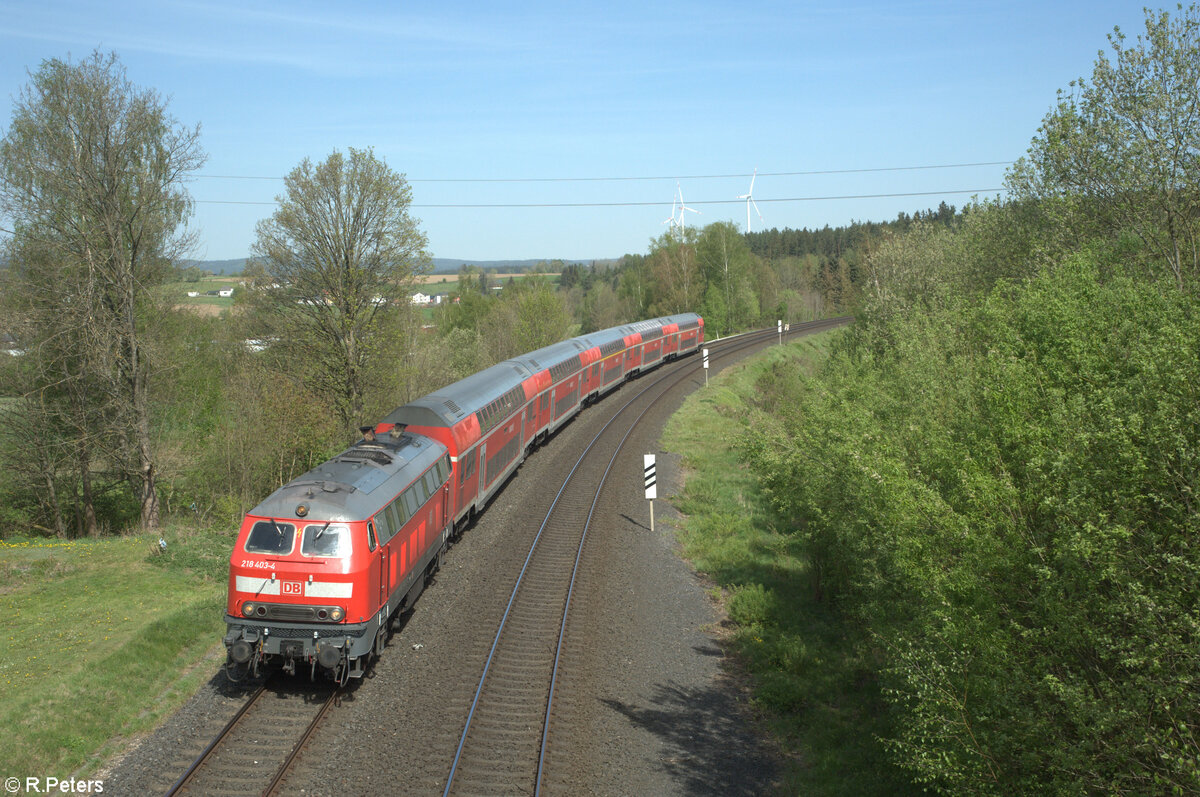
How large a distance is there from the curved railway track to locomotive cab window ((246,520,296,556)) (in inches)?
99.1

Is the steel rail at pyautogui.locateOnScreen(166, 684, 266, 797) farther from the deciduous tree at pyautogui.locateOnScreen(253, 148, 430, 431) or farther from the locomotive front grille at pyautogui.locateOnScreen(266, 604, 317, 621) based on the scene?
the deciduous tree at pyautogui.locateOnScreen(253, 148, 430, 431)

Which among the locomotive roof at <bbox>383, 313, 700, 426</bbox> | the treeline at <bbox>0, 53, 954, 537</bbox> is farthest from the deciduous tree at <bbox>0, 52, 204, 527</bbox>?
the locomotive roof at <bbox>383, 313, 700, 426</bbox>

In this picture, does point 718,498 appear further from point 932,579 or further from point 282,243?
point 282,243

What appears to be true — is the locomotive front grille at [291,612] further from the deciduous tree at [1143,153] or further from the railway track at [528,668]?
the deciduous tree at [1143,153]

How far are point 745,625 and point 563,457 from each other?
15778 mm

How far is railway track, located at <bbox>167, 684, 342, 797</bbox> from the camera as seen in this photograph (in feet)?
35.4

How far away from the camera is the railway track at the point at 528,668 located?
11.6 metres

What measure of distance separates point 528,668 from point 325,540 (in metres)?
4.66

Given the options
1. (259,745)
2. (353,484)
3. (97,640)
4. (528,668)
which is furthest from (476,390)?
(259,745)

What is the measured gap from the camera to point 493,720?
1309cm

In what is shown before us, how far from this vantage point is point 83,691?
12750 millimetres

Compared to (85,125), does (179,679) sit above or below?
below

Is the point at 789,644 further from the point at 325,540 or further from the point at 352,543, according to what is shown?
the point at 325,540

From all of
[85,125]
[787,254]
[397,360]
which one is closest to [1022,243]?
[397,360]
